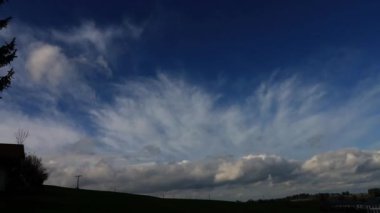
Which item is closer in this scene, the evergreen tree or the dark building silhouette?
the evergreen tree

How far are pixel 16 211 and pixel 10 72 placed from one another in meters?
11.0

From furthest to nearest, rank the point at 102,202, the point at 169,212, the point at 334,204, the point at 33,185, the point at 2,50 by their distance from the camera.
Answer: the point at 33,185 → the point at 334,204 → the point at 102,202 → the point at 169,212 → the point at 2,50

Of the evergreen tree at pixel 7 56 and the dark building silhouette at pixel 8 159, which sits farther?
→ the dark building silhouette at pixel 8 159

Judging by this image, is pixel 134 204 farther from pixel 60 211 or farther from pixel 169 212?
pixel 60 211

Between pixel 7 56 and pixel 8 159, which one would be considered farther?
pixel 8 159

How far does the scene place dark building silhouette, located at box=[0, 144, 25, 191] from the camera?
49.0 m

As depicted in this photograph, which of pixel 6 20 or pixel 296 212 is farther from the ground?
pixel 6 20

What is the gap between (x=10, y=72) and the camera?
3441 cm

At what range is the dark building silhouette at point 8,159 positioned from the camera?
161ft

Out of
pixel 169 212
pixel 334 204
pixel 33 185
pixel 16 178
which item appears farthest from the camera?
pixel 33 185

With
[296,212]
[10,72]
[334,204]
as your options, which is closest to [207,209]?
[296,212]

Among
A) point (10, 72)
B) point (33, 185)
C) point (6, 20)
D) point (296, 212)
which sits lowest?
point (296, 212)

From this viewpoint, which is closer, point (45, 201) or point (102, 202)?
point (45, 201)

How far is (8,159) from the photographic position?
164 ft
